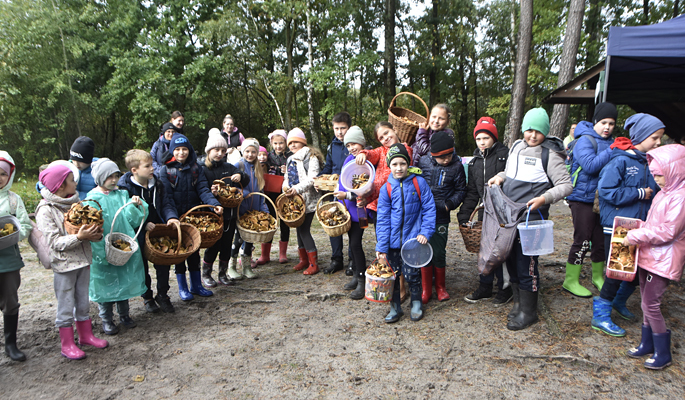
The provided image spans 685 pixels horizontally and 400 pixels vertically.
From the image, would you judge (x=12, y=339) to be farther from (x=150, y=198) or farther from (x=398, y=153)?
(x=398, y=153)

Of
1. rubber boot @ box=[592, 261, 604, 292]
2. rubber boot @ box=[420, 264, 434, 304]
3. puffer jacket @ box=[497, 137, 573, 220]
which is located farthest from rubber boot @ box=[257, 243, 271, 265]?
rubber boot @ box=[592, 261, 604, 292]

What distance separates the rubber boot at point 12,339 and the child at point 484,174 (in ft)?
13.1

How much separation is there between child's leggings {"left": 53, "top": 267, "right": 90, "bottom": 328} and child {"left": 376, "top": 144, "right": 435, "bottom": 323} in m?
2.54

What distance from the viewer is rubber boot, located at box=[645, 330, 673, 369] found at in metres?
2.70

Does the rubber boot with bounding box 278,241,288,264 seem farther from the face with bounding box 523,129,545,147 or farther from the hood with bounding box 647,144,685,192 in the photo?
the hood with bounding box 647,144,685,192

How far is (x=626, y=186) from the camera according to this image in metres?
3.26

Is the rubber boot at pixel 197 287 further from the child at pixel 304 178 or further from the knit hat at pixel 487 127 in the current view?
the knit hat at pixel 487 127

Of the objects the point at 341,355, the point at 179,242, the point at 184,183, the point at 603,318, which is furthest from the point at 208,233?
the point at 603,318

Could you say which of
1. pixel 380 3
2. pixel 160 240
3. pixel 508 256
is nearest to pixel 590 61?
pixel 380 3

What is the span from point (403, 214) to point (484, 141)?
42.8 inches

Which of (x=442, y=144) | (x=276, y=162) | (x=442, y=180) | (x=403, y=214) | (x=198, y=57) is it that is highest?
(x=198, y=57)

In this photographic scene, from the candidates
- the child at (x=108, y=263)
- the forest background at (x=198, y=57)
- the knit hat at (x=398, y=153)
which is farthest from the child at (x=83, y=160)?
the forest background at (x=198, y=57)

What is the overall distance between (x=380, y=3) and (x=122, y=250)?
19.2 m

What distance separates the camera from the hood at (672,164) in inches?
103
